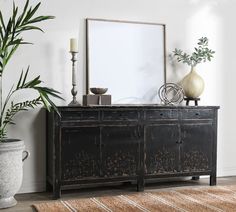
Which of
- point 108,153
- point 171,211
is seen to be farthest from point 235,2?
point 171,211

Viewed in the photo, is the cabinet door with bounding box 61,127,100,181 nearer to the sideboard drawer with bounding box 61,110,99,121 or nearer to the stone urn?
the sideboard drawer with bounding box 61,110,99,121

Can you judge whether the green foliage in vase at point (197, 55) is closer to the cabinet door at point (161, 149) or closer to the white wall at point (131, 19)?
the white wall at point (131, 19)

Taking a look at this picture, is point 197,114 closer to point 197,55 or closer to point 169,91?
point 169,91

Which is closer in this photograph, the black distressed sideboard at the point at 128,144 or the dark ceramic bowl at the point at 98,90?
the black distressed sideboard at the point at 128,144

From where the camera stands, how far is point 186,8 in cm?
423

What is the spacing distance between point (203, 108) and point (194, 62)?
57cm

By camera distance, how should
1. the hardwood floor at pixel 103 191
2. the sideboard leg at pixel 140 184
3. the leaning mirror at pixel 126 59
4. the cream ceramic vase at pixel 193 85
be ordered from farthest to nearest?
the cream ceramic vase at pixel 193 85 → the leaning mirror at pixel 126 59 → the sideboard leg at pixel 140 184 → the hardwood floor at pixel 103 191

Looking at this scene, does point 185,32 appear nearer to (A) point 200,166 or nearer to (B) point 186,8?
(B) point 186,8

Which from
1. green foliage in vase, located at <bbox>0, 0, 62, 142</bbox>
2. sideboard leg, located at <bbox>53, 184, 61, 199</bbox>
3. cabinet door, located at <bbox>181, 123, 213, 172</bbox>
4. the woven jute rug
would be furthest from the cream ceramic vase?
sideboard leg, located at <bbox>53, 184, 61, 199</bbox>

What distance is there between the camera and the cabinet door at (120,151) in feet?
11.4

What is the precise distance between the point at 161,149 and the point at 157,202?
23.1 inches

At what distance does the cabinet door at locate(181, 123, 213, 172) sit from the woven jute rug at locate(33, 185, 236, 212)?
0.29 meters

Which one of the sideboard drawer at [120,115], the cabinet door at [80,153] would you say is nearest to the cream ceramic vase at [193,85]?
the sideboard drawer at [120,115]

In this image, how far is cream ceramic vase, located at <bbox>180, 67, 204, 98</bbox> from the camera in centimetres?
400
